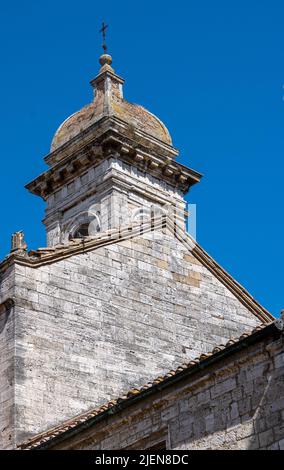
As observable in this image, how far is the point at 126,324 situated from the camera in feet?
87.9

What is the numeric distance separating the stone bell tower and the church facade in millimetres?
41

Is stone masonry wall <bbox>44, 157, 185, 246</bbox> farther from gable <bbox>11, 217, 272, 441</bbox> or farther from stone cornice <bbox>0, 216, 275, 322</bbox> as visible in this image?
gable <bbox>11, 217, 272, 441</bbox>

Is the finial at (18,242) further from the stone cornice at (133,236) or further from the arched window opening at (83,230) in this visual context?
the arched window opening at (83,230)

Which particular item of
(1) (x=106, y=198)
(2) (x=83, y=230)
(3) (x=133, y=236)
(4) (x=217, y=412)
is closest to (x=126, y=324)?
(3) (x=133, y=236)

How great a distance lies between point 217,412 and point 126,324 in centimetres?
811

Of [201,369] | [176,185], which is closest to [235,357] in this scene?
[201,369]

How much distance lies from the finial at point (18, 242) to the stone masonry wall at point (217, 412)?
629cm

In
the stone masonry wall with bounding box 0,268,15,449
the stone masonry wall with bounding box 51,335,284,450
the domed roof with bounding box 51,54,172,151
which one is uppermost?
the domed roof with bounding box 51,54,172,151

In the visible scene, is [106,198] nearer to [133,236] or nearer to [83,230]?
[83,230]

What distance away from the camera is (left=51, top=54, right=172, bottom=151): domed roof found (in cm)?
3512

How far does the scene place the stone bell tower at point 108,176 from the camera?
32.9 meters

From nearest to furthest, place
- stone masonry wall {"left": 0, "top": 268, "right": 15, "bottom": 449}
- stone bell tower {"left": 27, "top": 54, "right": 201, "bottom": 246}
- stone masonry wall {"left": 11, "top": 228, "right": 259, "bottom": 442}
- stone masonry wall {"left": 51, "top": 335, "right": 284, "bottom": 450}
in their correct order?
Answer: stone masonry wall {"left": 51, "top": 335, "right": 284, "bottom": 450} < stone masonry wall {"left": 0, "top": 268, "right": 15, "bottom": 449} < stone masonry wall {"left": 11, "top": 228, "right": 259, "bottom": 442} < stone bell tower {"left": 27, "top": 54, "right": 201, "bottom": 246}

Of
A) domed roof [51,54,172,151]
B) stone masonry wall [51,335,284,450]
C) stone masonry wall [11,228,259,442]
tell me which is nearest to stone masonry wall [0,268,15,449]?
stone masonry wall [11,228,259,442]
